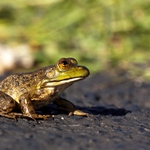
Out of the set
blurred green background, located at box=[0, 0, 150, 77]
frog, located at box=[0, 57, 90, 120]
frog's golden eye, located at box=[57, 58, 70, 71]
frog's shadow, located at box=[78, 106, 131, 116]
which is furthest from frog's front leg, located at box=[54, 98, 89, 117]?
blurred green background, located at box=[0, 0, 150, 77]

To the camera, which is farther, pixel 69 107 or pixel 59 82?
pixel 69 107

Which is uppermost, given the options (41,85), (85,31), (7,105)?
(85,31)

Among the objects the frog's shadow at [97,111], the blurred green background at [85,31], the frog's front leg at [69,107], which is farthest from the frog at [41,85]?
the blurred green background at [85,31]

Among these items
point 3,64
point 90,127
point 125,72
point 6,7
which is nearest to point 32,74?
point 90,127

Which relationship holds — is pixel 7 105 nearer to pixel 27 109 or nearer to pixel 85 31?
pixel 27 109

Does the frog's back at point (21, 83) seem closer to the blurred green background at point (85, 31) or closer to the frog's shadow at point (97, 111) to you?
the frog's shadow at point (97, 111)

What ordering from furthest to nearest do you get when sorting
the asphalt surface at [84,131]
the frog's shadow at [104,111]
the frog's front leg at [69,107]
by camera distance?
the frog's shadow at [104,111] → the frog's front leg at [69,107] → the asphalt surface at [84,131]

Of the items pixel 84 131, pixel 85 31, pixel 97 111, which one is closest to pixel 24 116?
pixel 84 131
